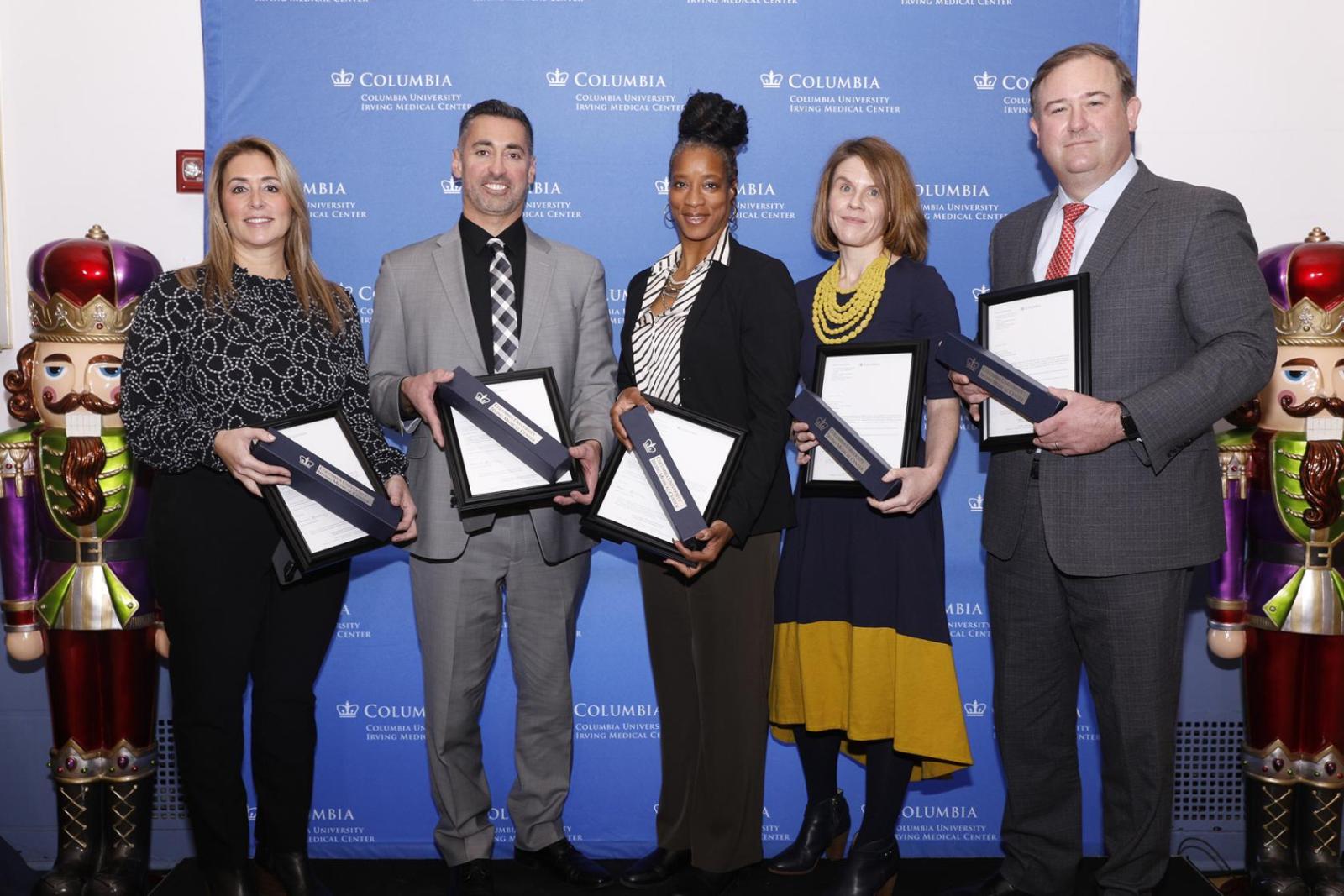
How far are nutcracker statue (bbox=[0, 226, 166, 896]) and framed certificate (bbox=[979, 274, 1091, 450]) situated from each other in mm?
2291

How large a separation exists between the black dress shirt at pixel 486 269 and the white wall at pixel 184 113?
1.25 m

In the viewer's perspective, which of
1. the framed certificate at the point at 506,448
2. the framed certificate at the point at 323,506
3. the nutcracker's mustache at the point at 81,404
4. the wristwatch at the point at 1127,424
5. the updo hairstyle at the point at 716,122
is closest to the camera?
the wristwatch at the point at 1127,424

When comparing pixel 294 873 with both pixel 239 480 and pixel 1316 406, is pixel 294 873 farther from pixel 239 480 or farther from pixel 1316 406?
pixel 1316 406

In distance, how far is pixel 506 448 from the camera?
254 centimetres

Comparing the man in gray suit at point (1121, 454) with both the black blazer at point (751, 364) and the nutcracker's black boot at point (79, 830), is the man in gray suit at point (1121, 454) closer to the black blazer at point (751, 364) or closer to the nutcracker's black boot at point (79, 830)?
the black blazer at point (751, 364)

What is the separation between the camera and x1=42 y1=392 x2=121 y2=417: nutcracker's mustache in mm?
2795

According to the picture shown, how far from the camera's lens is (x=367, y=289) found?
11.1ft

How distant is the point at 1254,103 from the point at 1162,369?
1.64 meters

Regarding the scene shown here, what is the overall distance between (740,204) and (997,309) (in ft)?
3.83

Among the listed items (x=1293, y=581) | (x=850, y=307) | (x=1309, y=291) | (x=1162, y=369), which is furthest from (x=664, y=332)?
(x=1293, y=581)

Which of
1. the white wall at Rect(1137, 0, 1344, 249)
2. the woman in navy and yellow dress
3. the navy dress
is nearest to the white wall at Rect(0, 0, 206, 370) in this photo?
the woman in navy and yellow dress

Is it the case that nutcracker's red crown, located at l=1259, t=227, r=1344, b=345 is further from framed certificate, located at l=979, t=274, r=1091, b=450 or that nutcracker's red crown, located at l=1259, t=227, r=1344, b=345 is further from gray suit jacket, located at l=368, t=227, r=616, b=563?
gray suit jacket, located at l=368, t=227, r=616, b=563

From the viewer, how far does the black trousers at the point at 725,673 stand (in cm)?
264

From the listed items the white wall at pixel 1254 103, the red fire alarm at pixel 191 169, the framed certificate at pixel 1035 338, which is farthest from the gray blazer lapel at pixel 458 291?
the white wall at pixel 1254 103
